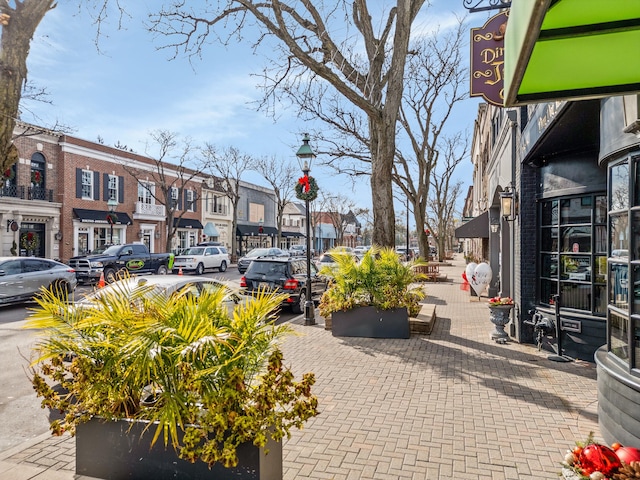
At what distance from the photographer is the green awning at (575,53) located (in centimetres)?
243

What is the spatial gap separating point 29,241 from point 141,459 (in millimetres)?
28200

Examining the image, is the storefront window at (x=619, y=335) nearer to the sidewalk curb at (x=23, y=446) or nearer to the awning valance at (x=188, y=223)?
the sidewalk curb at (x=23, y=446)

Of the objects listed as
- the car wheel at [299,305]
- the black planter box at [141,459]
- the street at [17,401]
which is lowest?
the street at [17,401]

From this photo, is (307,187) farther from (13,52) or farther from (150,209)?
(150,209)

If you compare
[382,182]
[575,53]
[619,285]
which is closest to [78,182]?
[382,182]

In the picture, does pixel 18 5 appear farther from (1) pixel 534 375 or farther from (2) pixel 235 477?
(1) pixel 534 375

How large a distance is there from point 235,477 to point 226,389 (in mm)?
560

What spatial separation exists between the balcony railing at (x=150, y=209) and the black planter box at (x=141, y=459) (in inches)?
1350

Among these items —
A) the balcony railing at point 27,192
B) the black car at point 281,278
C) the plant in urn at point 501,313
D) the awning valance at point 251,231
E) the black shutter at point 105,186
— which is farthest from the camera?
the awning valance at point 251,231

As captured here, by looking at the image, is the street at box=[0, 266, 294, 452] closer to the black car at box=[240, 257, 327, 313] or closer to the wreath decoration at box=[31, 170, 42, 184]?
the black car at box=[240, 257, 327, 313]

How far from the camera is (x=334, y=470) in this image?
3.88m

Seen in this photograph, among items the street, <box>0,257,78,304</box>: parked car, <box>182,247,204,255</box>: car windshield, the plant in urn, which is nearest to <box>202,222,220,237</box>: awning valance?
<box>182,247,204,255</box>: car windshield

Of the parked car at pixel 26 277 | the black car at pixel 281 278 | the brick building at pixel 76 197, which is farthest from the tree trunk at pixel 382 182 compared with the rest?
the brick building at pixel 76 197

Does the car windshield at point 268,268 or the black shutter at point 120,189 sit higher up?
the black shutter at point 120,189
